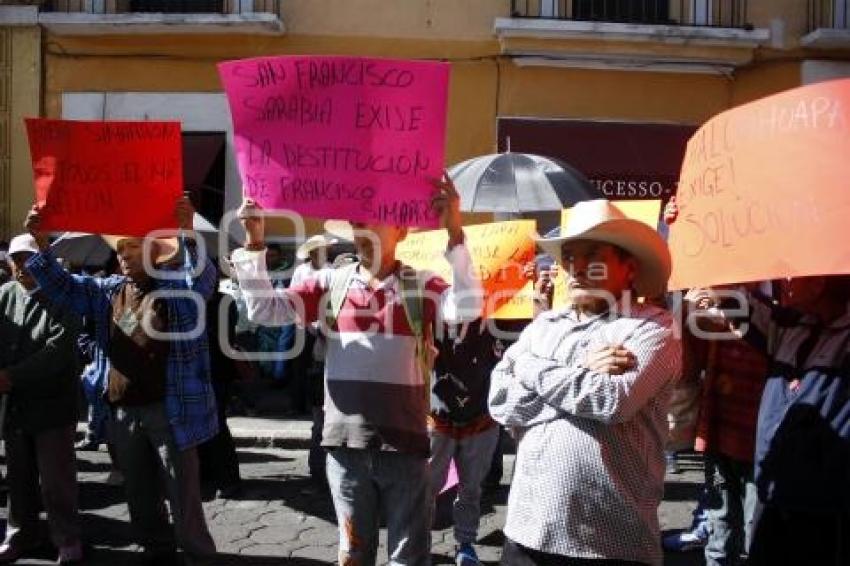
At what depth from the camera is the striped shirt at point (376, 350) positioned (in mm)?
3660

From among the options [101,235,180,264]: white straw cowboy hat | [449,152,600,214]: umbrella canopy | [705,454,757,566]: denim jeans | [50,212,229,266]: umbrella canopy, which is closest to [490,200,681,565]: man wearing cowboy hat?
[705,454,757,566]: denim jeans

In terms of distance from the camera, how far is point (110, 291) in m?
4.91

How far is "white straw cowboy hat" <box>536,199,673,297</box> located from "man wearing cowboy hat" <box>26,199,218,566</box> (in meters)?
2.27

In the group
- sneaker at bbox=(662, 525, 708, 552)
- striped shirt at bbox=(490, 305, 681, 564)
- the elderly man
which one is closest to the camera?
striped shirt at bbox=(490, 305, 681, 564)

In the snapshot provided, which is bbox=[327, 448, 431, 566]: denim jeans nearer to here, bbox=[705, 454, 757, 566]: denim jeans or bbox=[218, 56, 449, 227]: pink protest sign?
bbox=[218, 56, 449, 227]: pink protest sign

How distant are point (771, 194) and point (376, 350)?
5.02 ft

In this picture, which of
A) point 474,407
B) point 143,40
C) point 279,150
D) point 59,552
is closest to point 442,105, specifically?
point 279,150

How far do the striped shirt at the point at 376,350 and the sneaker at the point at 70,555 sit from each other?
225 centimetres

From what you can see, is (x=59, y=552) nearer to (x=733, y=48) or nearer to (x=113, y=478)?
(x=113, y=478)

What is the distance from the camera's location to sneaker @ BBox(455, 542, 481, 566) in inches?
203

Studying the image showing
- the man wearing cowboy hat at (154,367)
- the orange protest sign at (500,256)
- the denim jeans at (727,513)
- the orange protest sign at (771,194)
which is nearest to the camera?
the orange protest sign at (771,194)

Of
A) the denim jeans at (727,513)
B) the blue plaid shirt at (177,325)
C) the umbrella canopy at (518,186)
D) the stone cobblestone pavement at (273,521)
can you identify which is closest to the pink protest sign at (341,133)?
the blue plaid shirt at (177,325)

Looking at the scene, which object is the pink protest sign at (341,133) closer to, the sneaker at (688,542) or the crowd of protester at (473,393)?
the crowd of protester at (473,393)

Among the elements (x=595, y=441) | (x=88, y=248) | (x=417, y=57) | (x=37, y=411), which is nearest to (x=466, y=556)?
(x=37, y=411)
